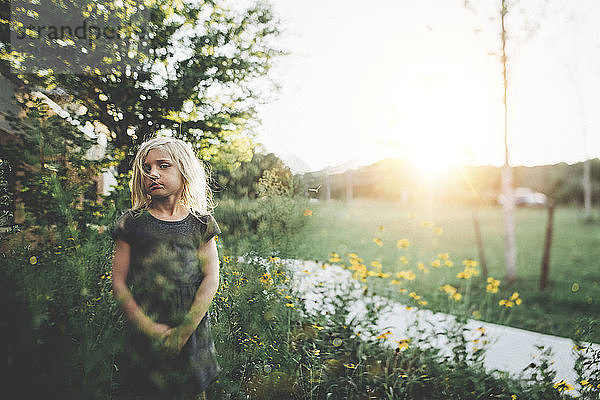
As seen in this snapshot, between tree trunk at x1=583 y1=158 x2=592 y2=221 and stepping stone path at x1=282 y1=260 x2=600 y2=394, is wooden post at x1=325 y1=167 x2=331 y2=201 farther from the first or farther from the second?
tree trunk at x1=583 y1=158 x2=592 y2=221

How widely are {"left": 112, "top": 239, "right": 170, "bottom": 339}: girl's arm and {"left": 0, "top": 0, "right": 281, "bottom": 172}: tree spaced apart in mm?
736

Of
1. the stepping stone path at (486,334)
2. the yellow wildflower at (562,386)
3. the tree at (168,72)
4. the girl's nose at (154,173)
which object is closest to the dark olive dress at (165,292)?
the girl's nose at (154,173)

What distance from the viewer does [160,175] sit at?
1294mm

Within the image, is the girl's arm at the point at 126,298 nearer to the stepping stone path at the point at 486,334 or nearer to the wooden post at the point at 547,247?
the stepping stone path at the point at 486,334

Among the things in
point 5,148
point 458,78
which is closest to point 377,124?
point 458,78

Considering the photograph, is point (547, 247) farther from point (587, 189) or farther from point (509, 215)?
point (587, 189)

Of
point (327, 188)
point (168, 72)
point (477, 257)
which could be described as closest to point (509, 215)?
point (327, 188)

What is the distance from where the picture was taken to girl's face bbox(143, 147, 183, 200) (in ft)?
4.23

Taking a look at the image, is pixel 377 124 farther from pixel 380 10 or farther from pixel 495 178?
pixel 495 178

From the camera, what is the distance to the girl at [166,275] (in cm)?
102

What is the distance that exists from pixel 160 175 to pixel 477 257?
9440 mm

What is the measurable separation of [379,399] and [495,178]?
52.5 ft

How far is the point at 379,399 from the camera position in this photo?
1.92 meters

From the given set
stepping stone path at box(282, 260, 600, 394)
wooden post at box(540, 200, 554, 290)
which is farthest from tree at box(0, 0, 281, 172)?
wooden post at box(540, 200, 554, 290)
